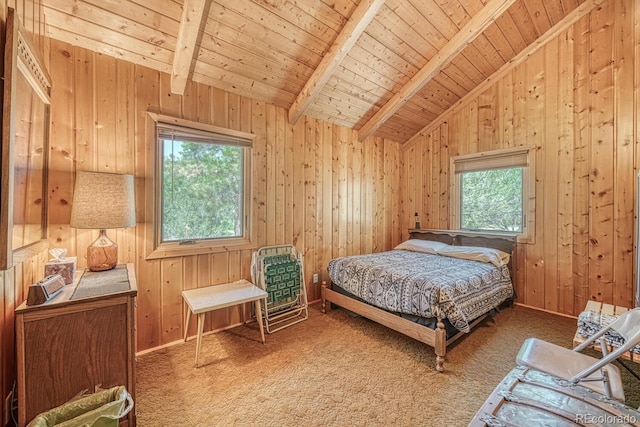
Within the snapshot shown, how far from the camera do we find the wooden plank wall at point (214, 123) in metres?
1.97

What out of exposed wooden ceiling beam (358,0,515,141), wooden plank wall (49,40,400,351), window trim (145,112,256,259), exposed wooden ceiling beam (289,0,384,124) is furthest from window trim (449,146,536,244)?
window trim (145,112,256,259)

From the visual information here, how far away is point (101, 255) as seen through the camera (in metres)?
1.85

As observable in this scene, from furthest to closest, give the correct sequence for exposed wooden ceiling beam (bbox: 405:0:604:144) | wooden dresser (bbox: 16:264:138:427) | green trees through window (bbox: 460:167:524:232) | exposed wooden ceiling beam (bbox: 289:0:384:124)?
green trees through window (bbox: 460:167:524:232) < exposed wooden ceiling beam (bbox: 405:0:604:144) < exposed wooden ceiling beam (bbox: 289:0:384:124) < wooden dresser (bbox: 16:264:138:427)

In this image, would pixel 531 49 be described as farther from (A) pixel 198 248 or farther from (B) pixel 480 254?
(A) pixel 198 248

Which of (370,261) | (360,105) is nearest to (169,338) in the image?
(370,261)

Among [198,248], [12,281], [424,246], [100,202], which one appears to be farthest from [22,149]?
[424,246]

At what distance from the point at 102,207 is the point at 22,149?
0.49 metres

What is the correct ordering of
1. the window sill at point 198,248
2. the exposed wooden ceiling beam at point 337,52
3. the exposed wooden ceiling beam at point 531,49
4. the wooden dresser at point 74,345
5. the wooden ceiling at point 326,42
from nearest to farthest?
1. the wooden dresser at point 74,345
2. the wooden ceiling at point 326,42
3. the exposed wooden ceiling beam at point 337,52
4. the window sill at point 198,248
5. the exposed wooden ceiling beam at point 531,49

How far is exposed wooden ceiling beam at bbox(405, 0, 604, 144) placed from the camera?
9.66ft

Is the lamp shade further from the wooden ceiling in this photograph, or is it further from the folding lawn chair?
the folding lawn chair

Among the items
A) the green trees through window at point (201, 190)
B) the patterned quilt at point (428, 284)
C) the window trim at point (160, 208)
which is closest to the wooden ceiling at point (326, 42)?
the window trim at point (160, 208)

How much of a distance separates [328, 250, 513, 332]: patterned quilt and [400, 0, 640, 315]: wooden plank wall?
0.67m

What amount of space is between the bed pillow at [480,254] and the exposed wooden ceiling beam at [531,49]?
6.91ft

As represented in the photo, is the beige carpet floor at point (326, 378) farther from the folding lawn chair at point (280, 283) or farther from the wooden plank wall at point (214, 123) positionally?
the wooden plank wall at point (214, 123)
